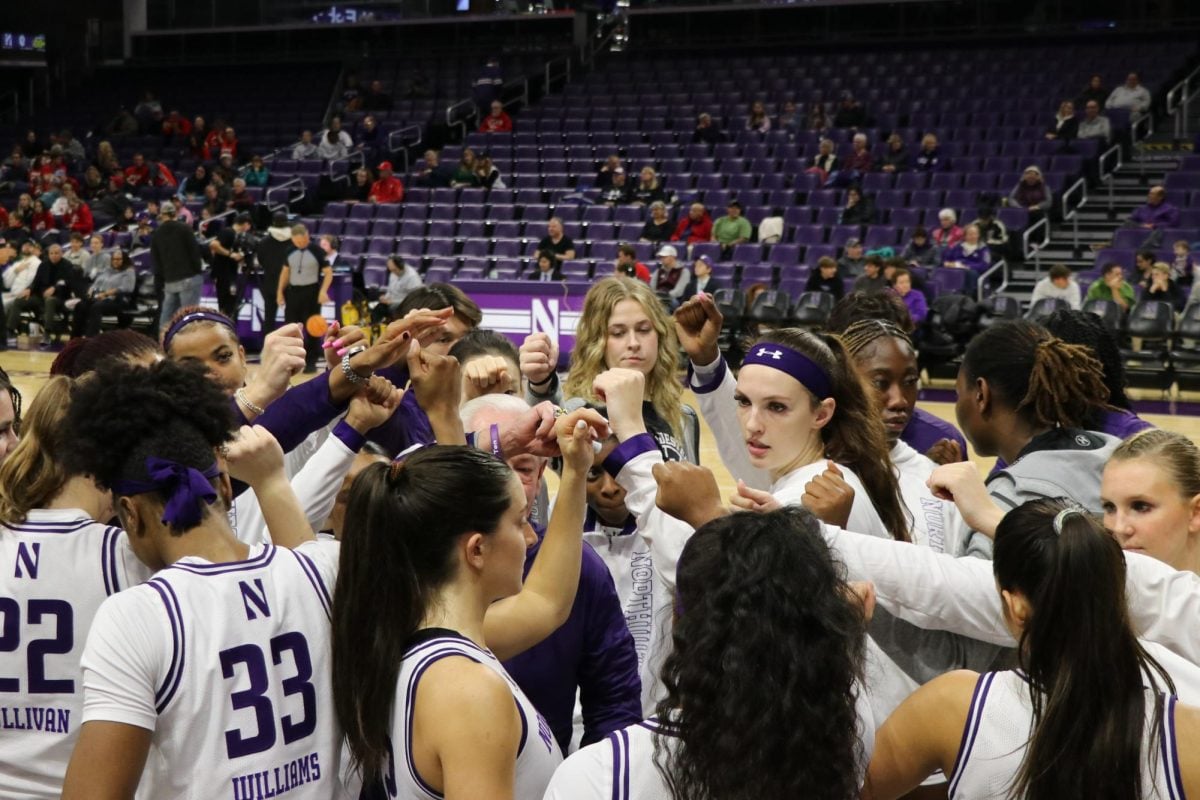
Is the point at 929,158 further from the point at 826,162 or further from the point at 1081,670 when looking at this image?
the point at 1081,670

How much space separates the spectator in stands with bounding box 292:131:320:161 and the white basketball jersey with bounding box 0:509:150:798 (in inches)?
826

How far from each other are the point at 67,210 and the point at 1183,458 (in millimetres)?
21326

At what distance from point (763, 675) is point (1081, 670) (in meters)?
0.50

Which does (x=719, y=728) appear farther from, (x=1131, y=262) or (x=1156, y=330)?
(x=1131, y=262)

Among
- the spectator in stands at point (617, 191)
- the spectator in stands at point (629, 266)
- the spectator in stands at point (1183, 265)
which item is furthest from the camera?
the spectator in stands at point (617, 191)

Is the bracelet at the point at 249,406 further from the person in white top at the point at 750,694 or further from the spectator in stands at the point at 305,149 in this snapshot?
the spectator in stands at the point at 305,149

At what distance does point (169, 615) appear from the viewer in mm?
1942

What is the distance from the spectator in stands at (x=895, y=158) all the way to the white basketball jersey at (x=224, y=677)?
1614cm

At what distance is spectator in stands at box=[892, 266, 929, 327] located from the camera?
12430 mm

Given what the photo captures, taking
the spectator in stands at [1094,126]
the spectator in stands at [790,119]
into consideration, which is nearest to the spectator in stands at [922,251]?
the spectator in stands at [1094,126]

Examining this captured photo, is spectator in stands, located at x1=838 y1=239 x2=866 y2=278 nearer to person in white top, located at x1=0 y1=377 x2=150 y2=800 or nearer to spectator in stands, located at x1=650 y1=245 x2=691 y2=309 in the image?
spectator in stands, located at x1=650 y1=245 x2=691 y2=309

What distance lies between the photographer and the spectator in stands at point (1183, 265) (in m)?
13.0

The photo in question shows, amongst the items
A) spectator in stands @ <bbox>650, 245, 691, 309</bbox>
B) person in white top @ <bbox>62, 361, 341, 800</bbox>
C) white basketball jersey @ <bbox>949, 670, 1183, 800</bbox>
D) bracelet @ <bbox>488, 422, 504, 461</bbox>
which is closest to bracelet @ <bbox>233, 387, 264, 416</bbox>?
bracelet @ <bbox>488, 422, 504, 461</bbox>

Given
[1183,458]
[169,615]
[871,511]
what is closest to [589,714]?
[871,511]
